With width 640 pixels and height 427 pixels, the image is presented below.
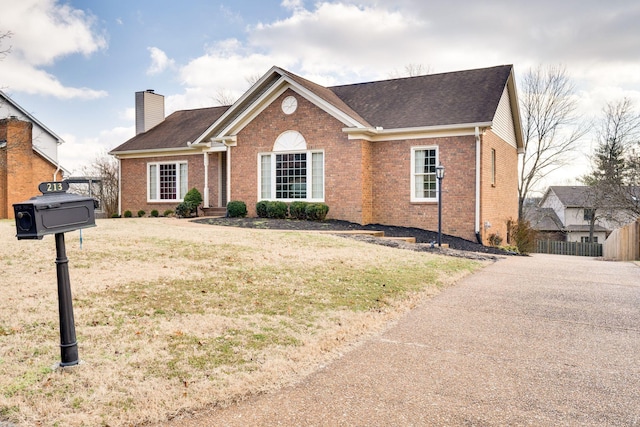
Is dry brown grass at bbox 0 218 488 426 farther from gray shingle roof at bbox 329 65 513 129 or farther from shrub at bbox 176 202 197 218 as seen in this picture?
shrub at bbox 176 202 197 218

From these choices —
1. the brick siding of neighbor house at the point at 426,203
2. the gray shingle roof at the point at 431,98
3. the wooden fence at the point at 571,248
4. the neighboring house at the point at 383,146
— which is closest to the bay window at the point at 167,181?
the neighboring house at the point at 383,146

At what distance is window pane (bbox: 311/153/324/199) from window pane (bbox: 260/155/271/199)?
201cm

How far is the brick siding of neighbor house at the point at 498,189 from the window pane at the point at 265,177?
822 centimetres

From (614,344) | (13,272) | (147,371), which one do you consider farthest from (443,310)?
(13,272)

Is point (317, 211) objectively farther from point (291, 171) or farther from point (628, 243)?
point (628, 243)

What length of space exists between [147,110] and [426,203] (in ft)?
56.4

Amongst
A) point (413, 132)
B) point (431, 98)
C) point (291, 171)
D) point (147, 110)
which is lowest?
point (291, 171)

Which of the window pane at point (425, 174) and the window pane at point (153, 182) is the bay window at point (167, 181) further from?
the window pane at point (425, 174)

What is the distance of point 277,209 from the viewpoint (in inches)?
742

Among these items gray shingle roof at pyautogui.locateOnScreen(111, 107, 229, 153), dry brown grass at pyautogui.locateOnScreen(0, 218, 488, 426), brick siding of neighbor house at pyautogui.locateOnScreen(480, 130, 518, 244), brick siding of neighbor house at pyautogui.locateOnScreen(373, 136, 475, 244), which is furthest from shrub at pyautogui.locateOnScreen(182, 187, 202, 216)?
brick siding of neighbor house at pyautogui.locateOnScreen(480, 130, 518, 244)

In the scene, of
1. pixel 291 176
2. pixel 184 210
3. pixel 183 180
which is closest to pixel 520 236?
pixel 291 176

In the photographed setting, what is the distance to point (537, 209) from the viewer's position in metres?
47.0

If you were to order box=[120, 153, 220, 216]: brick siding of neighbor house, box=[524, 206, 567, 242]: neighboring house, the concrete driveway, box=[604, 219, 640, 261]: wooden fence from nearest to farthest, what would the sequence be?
the concrete driveway → box=[604, 219, 640, 261]: wooden fence → box=[120, 153, 220, 216]: brick siding of neighbor house → box=[524, 206, 567, 242]: neighboring house

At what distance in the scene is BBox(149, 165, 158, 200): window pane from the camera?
971 inches
